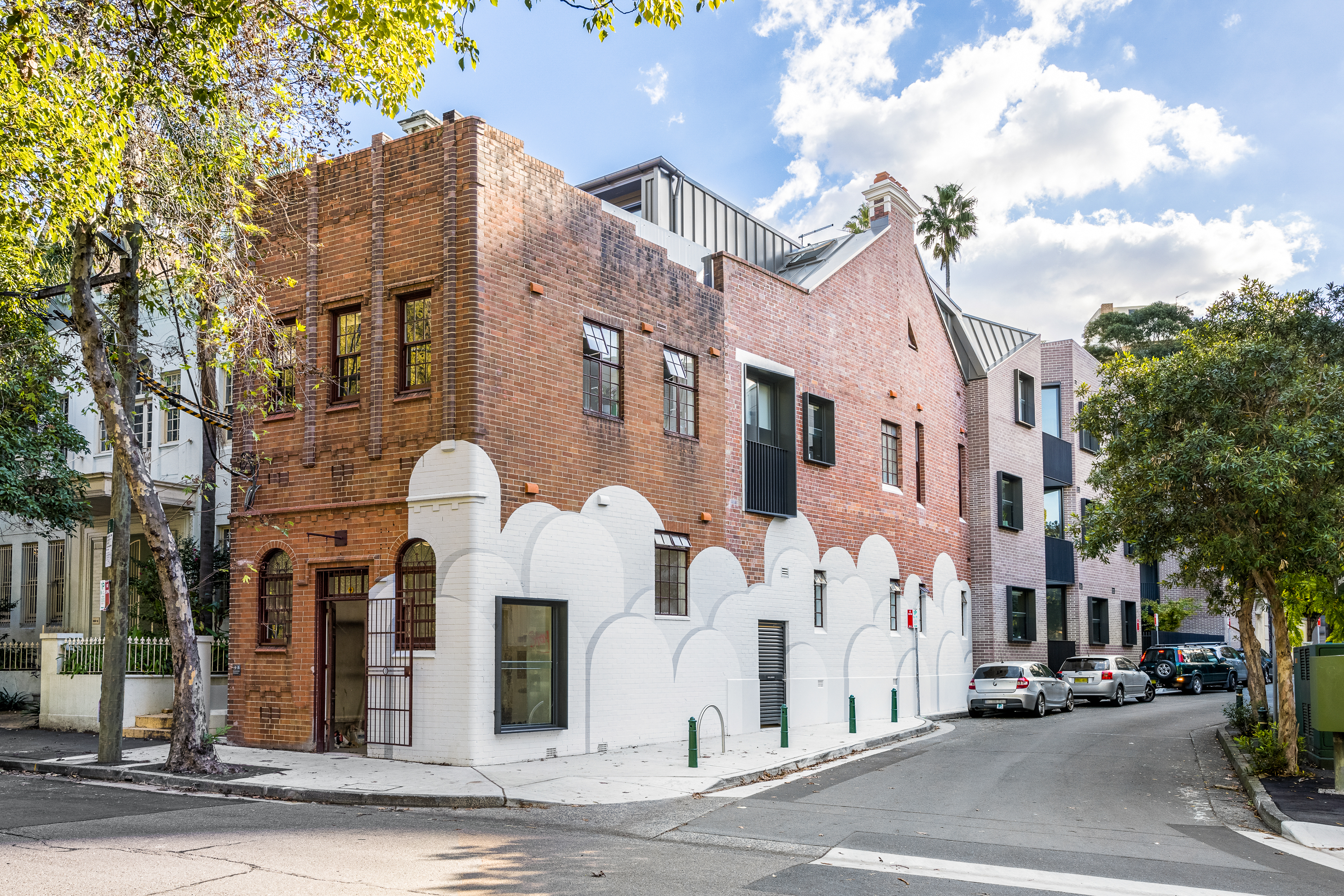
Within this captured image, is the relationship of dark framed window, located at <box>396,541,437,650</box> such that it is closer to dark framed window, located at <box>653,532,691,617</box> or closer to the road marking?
dark framed window, located at <box>653,532,691,617</box>

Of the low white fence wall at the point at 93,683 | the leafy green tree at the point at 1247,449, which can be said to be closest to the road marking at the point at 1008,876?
the leafy green tree at the point at 1247,449

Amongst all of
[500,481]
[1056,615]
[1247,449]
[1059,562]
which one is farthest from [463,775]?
[1056,615]

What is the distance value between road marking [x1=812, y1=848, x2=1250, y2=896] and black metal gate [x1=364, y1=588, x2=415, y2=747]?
7.46m

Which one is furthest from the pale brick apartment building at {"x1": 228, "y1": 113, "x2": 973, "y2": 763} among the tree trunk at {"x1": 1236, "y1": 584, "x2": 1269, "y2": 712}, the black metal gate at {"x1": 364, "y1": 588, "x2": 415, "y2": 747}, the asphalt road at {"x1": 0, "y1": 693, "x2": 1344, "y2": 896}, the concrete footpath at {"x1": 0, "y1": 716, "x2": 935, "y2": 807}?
the tree trunk at {"x1": 1236, "y1": 584, "x2": 1269, "y2": 712}

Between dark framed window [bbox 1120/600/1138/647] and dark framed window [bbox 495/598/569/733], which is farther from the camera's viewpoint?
dark framed window [bbox 1120/600/1138/647]

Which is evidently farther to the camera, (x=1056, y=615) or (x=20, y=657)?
(x=1056, y=615)

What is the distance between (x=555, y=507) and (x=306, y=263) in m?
5.42

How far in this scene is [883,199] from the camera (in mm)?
27547

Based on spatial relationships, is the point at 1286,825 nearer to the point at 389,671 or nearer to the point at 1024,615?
the point at 389,671

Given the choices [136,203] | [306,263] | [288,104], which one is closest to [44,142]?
[136,203]

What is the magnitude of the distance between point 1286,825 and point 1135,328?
5302cm

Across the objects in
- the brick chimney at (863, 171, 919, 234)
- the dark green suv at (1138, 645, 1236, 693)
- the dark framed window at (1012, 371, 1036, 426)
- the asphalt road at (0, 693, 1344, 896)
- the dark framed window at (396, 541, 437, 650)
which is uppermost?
the brick chimney at (863, 171, 919, 234)

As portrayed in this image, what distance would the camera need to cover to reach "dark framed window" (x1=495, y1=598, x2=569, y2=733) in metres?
15.1

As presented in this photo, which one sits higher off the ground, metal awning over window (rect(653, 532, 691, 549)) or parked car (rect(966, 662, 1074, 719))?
metal awning over window (rect(653, 532, 691, 549))
